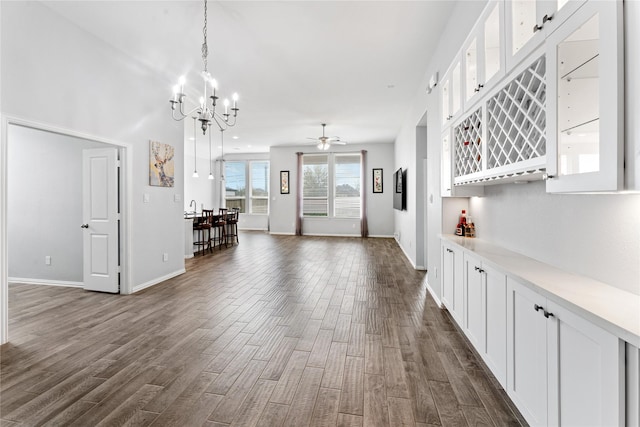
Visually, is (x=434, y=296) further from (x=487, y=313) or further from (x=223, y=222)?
(x=223, y=222)

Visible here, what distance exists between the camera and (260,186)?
39.9ft

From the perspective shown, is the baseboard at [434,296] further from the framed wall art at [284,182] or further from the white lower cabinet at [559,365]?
the framed wall art at [284,182]

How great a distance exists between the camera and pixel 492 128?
7.03 feet

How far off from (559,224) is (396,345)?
1559 mm

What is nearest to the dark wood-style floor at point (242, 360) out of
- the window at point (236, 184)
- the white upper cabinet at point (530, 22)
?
the white upper cabinet at point (530, 22)

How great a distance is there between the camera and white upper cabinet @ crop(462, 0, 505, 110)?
1987mm

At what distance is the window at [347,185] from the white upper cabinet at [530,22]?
331 inches

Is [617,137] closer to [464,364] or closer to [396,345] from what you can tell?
[464,364]

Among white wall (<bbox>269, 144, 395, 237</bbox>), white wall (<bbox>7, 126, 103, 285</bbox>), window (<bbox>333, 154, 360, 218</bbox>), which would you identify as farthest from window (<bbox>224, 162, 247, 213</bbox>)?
white wall (<bbox>7, 126, 103, 285</bbox>)

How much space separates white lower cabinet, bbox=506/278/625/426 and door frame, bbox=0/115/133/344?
160 inches

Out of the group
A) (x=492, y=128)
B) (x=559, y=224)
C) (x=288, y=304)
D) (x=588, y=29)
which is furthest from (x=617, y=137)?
(x=288, y=304)

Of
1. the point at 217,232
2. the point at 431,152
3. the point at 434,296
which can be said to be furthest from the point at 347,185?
the point at 434,296

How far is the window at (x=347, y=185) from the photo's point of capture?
1028cm

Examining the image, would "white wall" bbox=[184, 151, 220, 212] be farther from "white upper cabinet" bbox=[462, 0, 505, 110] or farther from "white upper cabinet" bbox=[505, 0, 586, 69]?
"white upper cabinet" bbox=[505, 0, 586, 69]
